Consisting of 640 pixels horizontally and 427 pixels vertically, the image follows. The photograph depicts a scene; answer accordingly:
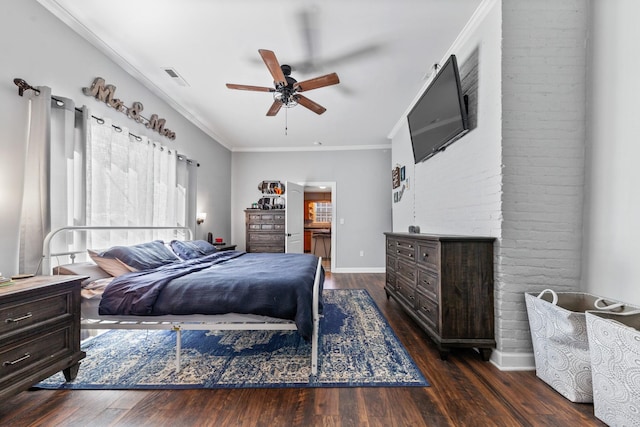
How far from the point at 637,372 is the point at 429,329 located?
3.99ft

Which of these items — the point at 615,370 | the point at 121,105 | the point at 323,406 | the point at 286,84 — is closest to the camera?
the point at 615,370

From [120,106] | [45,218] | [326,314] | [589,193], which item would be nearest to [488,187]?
[589,193]

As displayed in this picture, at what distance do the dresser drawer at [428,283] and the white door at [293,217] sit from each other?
3.28m

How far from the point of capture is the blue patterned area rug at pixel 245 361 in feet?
6.09

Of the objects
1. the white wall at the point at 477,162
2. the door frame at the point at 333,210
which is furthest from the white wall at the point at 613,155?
the door frame at the point at 333,210

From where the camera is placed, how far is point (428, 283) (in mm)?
2408

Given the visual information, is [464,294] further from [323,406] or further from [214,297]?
[214,297]

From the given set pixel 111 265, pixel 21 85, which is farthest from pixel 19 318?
pixel 21 85

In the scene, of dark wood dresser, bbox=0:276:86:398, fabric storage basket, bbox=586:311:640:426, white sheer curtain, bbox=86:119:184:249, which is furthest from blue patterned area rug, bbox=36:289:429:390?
white sheer curtain, bbox=86:119:184:249

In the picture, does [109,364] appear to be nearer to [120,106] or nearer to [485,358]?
[120,106]

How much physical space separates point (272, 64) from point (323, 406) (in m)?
2.57

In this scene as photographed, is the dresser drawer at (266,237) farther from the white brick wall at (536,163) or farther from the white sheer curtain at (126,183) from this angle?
the white brick wall at (536,163)

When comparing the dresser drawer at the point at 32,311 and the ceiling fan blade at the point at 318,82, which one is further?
the ceiling fan blade at the point at 318,82

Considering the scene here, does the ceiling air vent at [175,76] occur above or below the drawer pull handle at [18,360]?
above
